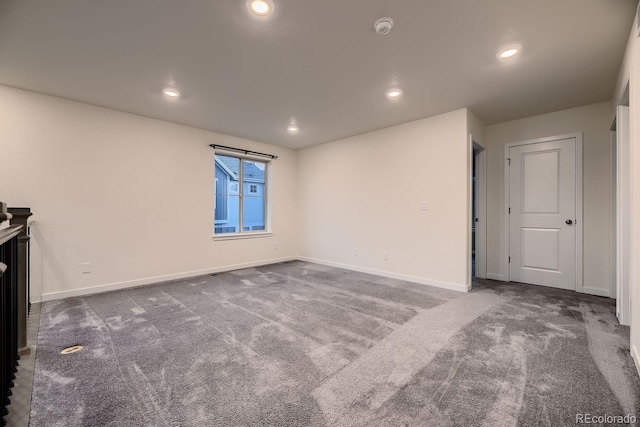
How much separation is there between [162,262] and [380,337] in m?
3.51

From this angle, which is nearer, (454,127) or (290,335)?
(290,335)

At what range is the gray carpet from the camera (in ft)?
4.68

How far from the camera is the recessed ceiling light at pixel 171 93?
10.2 feet

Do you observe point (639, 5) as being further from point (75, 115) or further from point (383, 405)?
point (75, 115)

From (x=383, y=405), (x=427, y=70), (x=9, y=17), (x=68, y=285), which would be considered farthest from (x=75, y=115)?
(x=383, y=405)

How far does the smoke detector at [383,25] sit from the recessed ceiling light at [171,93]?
7.93ft

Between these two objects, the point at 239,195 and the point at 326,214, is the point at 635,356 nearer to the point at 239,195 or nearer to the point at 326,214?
the point at 326,214

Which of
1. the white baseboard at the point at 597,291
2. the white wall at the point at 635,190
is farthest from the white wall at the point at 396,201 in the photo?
the white wall at the point at 635,190

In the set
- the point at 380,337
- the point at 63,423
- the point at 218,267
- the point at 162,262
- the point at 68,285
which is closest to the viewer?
the point at 63,423

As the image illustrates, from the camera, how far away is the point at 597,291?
3.46 meters

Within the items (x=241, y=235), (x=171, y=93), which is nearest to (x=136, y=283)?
(x=241, y=235)

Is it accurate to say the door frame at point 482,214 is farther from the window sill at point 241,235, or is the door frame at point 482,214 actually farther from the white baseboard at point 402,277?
the window sill at point 241,235

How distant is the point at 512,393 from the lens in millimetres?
1569

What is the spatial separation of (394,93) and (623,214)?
2.58 meters
